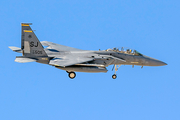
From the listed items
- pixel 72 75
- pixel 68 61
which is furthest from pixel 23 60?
pixel 72 75

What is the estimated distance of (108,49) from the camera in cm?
4025

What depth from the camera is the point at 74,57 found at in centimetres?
3831

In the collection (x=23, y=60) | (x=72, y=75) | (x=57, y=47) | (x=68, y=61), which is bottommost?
(x=72, y=75)

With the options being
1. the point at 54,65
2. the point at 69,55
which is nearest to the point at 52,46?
the point at 69,55

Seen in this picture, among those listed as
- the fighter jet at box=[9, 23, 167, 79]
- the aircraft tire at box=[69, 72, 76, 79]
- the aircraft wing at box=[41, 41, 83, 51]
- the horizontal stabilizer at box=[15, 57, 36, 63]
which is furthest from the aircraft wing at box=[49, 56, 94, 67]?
the aircraft wing at box=[41, 41, 83, 51]

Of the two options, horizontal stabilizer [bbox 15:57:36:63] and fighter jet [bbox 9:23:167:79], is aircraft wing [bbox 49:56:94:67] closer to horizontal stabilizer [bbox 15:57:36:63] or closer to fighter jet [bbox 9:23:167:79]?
fighter jet [bbox 9:23:167:79]

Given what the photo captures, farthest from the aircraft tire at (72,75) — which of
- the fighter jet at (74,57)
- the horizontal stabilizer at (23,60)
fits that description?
the horizontal stabilizer at (23,60)

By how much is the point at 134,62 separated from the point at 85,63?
5607 mm

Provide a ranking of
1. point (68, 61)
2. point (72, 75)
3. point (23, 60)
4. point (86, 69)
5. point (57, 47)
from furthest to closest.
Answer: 1. point (57, 47)
2. point (72, 75)
3. point (86, 69)
4. point (68, 61)
5. point (23, 60)

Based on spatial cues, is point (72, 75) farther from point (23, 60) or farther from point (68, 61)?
point (23, 60)

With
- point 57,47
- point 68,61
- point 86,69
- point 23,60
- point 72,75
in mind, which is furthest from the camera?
point 57,47

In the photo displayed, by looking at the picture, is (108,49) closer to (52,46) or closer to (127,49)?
(127,49)

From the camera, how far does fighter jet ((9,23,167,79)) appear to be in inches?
1432

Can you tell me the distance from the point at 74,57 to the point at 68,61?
1653 mm
